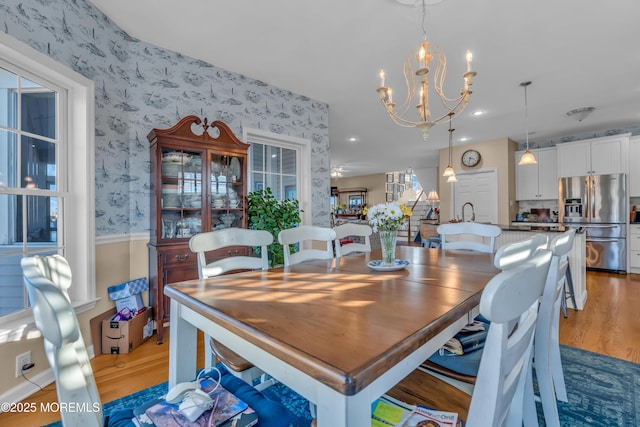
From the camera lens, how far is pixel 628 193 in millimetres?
5023

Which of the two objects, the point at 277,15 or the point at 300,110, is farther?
the point at 300,110

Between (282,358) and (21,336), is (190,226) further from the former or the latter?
(282,358)

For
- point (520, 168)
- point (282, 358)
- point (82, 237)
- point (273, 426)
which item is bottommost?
point (273, 426)

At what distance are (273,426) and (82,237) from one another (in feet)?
7.13

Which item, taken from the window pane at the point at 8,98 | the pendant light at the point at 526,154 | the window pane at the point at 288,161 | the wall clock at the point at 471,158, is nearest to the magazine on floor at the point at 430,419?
the window pane at the point at 8,98

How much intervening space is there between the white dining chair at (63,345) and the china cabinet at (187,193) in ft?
5.96

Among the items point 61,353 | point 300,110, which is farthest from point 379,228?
point 300,110

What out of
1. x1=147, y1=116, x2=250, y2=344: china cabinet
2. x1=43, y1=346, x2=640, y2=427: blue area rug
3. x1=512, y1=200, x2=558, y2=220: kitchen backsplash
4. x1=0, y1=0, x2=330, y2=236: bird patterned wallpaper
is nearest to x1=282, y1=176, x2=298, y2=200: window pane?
x1=0, y1=0, x2=330, y2=236: bird patterned wallpaper

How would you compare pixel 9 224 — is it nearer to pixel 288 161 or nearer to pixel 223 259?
pixel 223 259

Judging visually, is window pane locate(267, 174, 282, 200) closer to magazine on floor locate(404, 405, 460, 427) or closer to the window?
the window

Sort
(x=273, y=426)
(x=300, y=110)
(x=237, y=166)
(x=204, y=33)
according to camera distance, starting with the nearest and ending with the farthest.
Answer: (x=273, y=426), (x=204, y=33), (x=237, y=166), (x=300, y=110)

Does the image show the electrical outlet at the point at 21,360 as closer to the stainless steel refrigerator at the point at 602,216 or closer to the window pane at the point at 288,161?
the window pane at the point at 288,161

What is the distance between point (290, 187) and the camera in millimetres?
3914

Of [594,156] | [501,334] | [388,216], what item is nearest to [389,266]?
[388,216]
